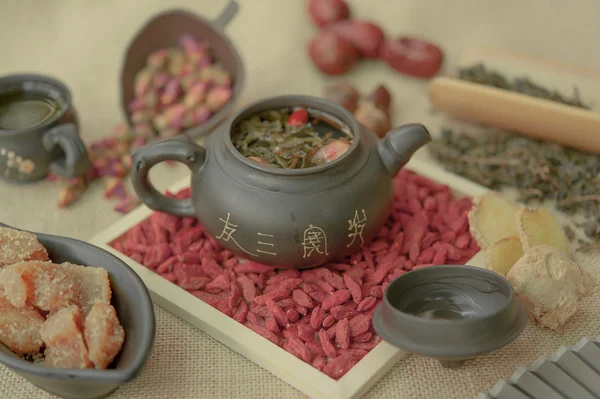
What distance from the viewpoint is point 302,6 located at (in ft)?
7.86

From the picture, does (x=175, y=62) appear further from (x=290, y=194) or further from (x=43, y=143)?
(x=290, y=194)

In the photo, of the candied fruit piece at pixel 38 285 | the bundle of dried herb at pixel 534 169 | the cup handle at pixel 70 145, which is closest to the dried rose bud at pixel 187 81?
the cup handle at pixel 70 145

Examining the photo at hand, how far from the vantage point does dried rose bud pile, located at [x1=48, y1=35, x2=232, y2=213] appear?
1.77 meters

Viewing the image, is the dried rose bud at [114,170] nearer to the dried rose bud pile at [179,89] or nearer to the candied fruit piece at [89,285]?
the dried rose bud pile at [179,89]

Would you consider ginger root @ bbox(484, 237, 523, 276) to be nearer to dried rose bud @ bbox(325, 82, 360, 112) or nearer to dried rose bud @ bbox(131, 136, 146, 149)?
dried rose bud @ bbox(325, 82, 360, 112)

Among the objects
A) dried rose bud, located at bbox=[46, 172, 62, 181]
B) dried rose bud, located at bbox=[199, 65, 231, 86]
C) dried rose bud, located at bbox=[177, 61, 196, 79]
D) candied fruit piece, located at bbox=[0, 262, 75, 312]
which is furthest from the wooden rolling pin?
candied fruit piece, located at bbox=[0, 262, 75, 312]

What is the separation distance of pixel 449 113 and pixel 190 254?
89cm

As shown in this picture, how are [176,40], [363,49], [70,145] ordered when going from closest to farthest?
[70,145], [176,40], [363,49]

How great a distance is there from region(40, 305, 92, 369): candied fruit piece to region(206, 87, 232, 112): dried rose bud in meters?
0.91

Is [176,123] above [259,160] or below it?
below

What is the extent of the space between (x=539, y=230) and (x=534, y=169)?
351 mm

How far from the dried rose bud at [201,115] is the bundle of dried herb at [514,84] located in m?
0.72

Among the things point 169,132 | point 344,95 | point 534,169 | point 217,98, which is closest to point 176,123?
point 169,132

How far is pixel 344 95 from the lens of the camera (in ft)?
6.17
